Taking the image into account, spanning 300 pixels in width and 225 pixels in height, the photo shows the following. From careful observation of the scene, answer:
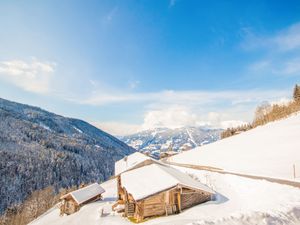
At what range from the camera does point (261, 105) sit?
132 m

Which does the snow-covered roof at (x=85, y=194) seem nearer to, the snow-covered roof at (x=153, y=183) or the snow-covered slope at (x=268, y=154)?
the snow-covered roof at (x=153, y=183)

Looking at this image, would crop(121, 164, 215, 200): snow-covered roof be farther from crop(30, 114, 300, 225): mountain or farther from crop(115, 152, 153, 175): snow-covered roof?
crop(115, 152, 153, 175): snow-covered roof

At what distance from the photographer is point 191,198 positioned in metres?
28.3

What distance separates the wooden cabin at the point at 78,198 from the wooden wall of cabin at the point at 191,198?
2176 cm

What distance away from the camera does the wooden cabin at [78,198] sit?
43.0 metres

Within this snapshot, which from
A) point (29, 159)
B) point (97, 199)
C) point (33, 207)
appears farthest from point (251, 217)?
point (29, 159)

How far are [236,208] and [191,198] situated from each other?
5276 millimetres

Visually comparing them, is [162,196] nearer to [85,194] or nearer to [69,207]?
[85,194]

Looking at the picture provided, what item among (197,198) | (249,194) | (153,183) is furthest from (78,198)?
(249,194)


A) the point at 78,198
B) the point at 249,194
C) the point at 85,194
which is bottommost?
the point at 78,198

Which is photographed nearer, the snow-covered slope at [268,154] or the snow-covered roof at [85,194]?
the snow-covered slope at [268,154]

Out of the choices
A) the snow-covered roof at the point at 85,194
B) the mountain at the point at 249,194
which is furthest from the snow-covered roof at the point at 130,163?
the mountain at the point at 249,194

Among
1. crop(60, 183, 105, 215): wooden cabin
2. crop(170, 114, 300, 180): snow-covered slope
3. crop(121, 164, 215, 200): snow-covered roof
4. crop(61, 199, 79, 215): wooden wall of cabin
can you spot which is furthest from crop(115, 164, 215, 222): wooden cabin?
crop(61, 199, 79, 215): wooden wall of cabin

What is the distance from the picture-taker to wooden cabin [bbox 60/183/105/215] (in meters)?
43.0
